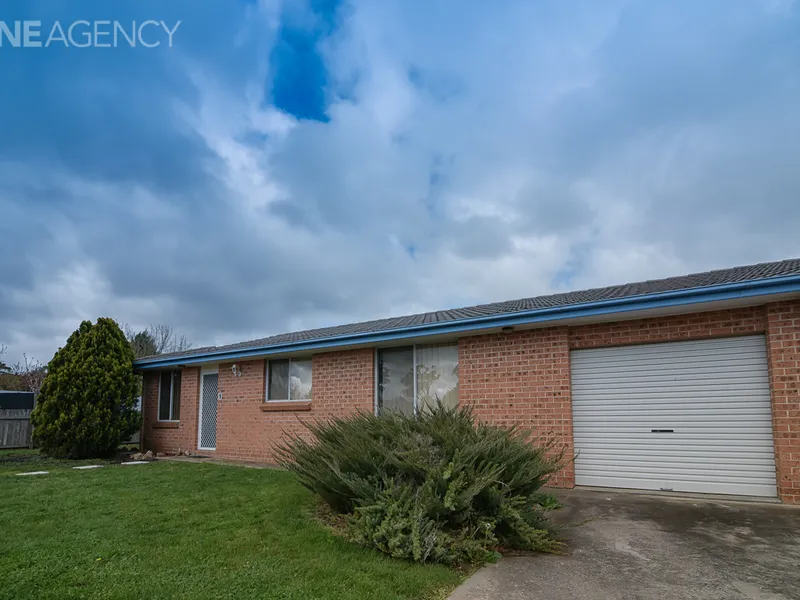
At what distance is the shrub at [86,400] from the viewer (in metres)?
12.4

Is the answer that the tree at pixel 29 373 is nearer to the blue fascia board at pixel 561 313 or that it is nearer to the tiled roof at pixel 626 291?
the tiled roof at pixel 626 291

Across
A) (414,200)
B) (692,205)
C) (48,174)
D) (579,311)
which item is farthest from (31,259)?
(692,205)

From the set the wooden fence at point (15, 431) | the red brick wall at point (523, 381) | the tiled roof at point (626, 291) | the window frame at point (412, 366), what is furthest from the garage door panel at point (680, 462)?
the wooden fence at point (15, 431)

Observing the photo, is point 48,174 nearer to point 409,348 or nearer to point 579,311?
point 409,348

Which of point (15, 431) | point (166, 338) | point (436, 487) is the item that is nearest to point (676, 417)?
point (436, 487)

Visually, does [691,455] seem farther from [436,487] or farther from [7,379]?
[7,379]

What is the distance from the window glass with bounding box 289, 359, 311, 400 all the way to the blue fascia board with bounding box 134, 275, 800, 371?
2.16 feet

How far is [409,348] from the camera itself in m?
10.1

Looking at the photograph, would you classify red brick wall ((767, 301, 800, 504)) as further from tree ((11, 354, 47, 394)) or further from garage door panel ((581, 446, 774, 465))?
tree ((11, 354, 47, 394))

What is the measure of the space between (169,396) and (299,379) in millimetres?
5584

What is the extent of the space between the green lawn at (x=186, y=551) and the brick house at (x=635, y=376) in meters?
2.20

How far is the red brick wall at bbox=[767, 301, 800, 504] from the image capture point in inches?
248

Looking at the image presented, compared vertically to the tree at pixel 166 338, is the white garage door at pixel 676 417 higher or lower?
lower

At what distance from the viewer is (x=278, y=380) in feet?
39.9
